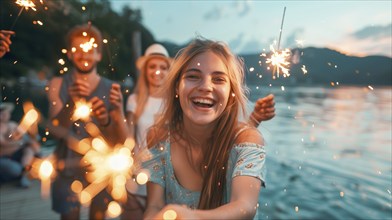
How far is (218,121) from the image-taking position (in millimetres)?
1510

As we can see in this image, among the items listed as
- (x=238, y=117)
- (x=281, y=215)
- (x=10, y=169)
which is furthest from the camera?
(x=281, y=215)

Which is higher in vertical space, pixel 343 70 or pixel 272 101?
pixel 343 70

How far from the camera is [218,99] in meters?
1.40

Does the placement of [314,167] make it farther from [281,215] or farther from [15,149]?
[15,149]

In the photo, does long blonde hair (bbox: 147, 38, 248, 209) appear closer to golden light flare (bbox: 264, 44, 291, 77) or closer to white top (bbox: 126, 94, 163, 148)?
golden light flare (bbox: 264, 44, 291, 77)

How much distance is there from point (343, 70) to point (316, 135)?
1188cm

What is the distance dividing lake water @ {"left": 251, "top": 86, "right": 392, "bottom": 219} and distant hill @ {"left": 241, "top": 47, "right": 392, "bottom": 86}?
1.19 feet

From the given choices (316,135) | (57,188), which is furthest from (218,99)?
(316,135)

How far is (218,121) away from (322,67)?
2.83 feet

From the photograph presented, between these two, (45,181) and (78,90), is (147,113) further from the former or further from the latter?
(45,181)

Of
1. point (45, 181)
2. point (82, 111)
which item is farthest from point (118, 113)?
point (45, 181)

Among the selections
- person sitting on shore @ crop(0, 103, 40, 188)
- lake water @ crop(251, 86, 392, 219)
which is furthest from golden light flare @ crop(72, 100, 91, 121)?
person sitting on shore @ crop(0, 103, 40, 188)

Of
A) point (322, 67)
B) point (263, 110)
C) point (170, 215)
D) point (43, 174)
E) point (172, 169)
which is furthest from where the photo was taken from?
point (43, 174)

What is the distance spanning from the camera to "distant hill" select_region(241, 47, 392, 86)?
6.48ft
